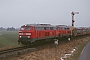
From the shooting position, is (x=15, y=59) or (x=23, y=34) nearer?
(x=15, y=59)

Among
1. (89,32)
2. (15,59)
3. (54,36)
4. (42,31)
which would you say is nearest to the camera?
(15,59)

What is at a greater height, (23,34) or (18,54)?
(23,34)

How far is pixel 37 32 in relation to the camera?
2430 cm

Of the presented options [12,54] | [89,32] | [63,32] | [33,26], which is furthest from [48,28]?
[89,32]

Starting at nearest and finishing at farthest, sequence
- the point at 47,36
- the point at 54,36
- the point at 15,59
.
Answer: the point at 15,59 → the point at 47,36 → the point at 54,36

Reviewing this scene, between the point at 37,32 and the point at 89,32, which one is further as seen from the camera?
the point at 89,32

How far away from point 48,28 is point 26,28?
5.95m

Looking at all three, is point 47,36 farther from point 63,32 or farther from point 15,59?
point 15,59

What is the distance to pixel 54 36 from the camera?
104 ft

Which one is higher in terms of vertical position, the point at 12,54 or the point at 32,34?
the point at 32,34

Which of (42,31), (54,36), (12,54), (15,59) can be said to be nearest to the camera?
(15,59)

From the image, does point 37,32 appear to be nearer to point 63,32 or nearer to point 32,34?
point 32,34

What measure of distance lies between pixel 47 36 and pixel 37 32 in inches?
167

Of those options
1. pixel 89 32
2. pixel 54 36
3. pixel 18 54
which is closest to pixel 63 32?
pixel 54 36
